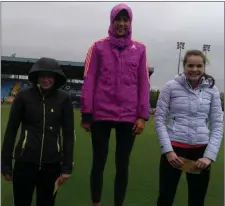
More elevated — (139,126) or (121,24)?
(121,24)

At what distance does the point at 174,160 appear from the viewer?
276cm

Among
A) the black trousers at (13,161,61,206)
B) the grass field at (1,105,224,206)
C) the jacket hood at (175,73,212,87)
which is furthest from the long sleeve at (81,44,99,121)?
the grass field at (1,105,224,206)

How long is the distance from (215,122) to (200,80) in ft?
1.10

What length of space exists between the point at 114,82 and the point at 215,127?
0.85m

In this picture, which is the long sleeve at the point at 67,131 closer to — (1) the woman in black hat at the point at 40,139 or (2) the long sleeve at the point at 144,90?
(1) the woman in black hat at the point at 40,139

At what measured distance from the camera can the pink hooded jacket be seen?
9.97 feet

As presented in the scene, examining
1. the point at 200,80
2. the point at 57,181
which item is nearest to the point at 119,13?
the point at 200,80

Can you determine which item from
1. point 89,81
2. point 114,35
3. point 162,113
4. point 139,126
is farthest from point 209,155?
point 114,35

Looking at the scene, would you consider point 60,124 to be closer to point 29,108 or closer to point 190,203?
point 29,108

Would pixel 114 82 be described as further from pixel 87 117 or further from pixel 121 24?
pixel 121 24

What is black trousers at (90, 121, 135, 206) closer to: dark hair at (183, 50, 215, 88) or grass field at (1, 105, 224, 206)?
grass field at (1, 105, 224, 206)

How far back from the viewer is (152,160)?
6496mm

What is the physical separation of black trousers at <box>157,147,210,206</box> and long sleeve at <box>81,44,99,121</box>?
689 mm

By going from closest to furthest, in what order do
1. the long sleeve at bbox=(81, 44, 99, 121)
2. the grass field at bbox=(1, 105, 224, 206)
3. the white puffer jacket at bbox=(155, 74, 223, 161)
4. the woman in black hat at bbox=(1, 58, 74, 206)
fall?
the woman in black hat at bbox=(1, 58, 74, 206) < the white puffer jacket at bbox=(155, 74, 223, 161) < the long sleeve at bbox=(81, 44, 99, 121) < the grass field at bbox=(1, 105, 224, 206)
